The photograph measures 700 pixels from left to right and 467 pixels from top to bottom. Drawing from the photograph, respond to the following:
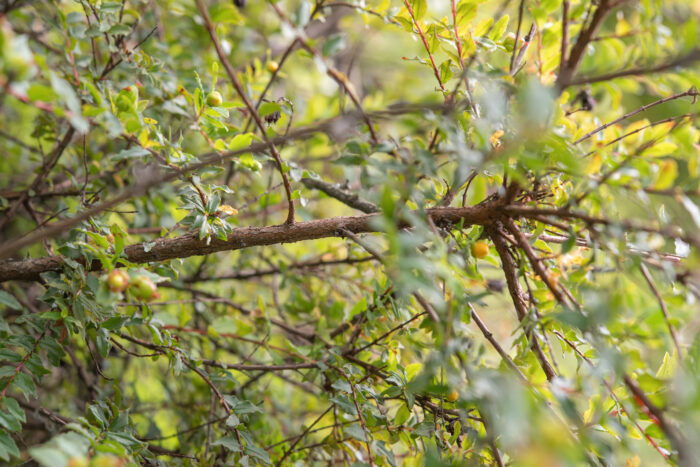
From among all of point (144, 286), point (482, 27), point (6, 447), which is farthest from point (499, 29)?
point (6, 447)

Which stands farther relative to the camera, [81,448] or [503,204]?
[503,204]

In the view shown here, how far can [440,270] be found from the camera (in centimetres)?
45

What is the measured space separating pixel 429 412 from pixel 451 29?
56 centimetres

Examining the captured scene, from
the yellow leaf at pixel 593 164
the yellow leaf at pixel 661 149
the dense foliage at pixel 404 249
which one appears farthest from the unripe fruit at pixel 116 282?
the yellow leaf at pixel 661 149

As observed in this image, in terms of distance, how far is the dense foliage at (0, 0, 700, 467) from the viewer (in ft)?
1.61

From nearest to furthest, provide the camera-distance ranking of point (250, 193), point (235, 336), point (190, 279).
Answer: point (235, 336), point (190, 279), point (250, 193)

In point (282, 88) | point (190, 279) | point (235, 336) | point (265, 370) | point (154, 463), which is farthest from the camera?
point (282, 88)

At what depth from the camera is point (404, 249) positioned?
0.46m

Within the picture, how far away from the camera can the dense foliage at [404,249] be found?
0.49 metres

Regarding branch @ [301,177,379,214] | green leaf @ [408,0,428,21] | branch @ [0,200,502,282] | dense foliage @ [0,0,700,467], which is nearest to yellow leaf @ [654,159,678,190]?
dense foliage @ [0,0,700,467]

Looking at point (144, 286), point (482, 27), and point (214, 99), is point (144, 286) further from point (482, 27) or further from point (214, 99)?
point (482, 27)

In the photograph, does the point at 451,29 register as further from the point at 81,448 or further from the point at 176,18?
the point at 176,18

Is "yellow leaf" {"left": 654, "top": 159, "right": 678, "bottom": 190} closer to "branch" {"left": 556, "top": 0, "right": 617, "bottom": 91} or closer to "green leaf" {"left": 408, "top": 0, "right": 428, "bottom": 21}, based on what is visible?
"branch" {"left": 556, "top": 0, "right": 617, "bottom": 91}

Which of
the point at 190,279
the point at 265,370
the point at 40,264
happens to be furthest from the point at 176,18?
the point at 265,370
